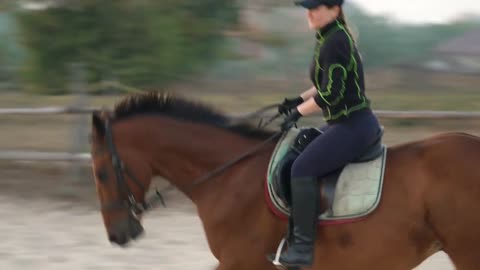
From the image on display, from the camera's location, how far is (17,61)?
12.4 m

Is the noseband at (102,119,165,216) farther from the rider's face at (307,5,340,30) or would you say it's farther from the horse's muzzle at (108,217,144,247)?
the rider's face at (307,5,340,30)

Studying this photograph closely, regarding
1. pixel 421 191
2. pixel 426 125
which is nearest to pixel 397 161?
pixel 421 191

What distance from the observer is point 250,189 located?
4.05 metres

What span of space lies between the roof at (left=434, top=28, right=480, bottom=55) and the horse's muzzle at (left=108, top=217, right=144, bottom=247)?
18.3m

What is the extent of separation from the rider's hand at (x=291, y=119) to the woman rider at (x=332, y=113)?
0.06 m

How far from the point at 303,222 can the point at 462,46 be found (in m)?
18.9

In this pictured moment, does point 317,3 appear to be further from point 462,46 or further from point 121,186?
point 462,46

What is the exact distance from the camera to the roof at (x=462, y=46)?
21.3 m

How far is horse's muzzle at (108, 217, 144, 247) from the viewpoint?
4.20 m

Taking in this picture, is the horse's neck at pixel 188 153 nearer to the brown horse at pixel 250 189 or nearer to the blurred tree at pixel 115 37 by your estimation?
the brown horse at pixel 250 189


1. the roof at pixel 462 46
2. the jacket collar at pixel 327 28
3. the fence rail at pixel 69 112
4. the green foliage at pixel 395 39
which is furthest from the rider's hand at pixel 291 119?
the roof at pixel 462 46

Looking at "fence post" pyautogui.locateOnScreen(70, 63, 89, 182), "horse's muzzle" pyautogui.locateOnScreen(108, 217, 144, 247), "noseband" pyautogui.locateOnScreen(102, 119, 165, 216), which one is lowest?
"fence post" pyautogui.locateOnScreen(70, 63, 89, 182)

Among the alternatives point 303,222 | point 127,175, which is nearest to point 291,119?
point 303,222

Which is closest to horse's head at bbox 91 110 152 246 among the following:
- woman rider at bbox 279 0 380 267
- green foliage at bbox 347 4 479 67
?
woman rider at bbox 279 0 380 267
